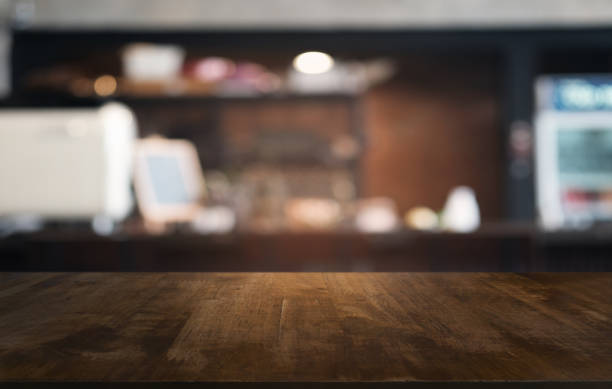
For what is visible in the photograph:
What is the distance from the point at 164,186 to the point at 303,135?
211cm

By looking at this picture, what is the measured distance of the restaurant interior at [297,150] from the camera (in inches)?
115

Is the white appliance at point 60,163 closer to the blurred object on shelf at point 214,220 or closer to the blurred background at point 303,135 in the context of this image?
the blurred background at point 303,135

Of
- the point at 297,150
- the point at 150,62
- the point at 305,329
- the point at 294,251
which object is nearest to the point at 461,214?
the point at 294,251

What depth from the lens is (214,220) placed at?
3197 mm

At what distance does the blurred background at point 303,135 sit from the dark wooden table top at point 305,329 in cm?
217

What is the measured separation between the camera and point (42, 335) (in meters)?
0.56

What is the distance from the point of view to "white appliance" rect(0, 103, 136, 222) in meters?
2.94

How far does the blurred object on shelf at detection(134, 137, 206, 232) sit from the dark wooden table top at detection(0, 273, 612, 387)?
90.4 inches

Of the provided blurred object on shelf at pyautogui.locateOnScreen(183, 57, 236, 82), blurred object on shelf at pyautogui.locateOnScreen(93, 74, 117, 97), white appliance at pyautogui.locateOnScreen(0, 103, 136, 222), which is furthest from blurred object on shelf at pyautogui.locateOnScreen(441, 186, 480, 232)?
blurred object on shelf at pyautogui.locateOnScreen(93, 74, 117, 97)

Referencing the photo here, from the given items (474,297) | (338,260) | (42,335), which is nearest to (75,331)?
(42,335)

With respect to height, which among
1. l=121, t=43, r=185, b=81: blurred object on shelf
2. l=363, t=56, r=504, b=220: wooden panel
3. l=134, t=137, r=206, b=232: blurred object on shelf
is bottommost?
l=134, t=137, r=206, b=232: blurred object on shelf

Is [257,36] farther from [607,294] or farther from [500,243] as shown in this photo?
[607,294]

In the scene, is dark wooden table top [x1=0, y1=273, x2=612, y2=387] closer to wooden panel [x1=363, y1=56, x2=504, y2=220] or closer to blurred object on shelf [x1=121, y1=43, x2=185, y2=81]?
blurred object on shelf [x1=121, y1=43, x2=185, y2=81]

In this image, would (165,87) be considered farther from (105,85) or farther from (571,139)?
(571,139)
